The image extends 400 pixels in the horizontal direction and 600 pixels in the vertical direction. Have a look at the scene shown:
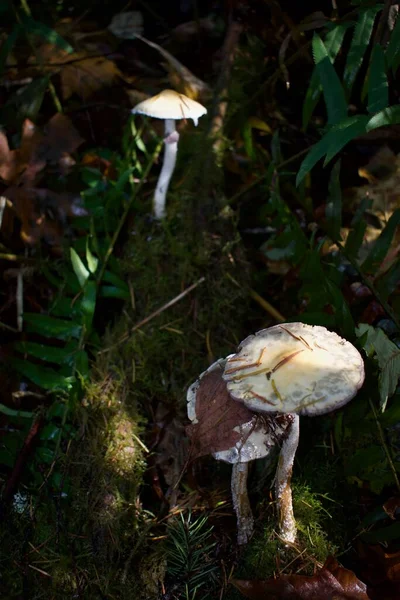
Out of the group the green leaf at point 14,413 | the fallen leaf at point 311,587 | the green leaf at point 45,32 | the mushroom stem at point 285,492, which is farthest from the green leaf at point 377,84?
the green leaf at point 14,413

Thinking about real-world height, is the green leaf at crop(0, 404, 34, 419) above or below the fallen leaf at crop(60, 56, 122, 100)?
below

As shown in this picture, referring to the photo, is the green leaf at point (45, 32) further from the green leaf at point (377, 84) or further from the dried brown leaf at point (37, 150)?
the green leaf at point (377, 84)

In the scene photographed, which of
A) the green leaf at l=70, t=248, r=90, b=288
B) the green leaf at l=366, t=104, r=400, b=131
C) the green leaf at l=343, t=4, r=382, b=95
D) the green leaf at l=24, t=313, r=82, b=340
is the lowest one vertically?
the green leaf at l=24, t=313, r=82, b=340

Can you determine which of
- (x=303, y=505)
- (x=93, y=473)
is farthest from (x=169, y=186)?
(x=303, y=505)

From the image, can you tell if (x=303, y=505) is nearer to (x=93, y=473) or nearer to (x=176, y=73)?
(x=93, y=473)

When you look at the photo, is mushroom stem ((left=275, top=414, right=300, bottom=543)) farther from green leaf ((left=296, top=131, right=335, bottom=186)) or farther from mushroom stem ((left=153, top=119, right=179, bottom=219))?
mushroom stem ((left=153, top=119, right=179, bottom=219))

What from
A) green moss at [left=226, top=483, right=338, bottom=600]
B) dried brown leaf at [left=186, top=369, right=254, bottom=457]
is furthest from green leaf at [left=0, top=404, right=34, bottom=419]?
green moss at [left=226, top=483, right=338, bottom=600]

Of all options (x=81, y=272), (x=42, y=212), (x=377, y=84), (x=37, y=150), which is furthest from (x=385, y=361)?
(x=37, y=150)
